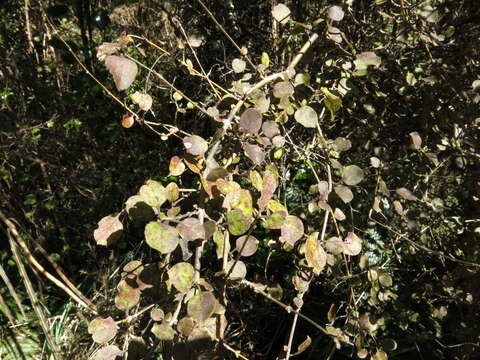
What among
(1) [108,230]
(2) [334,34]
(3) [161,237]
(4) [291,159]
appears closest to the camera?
(3) [161,237]

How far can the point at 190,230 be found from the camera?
680mm

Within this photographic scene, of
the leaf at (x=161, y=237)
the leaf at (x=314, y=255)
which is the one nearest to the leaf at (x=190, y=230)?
the leaf at (x=161, y=237)

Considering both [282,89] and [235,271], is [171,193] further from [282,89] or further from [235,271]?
[282,89]

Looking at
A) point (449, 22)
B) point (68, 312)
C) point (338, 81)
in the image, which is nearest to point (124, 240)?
point (68, 312)

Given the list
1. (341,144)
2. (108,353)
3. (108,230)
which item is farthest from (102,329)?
(341,144)

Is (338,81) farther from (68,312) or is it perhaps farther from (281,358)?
(68,312)

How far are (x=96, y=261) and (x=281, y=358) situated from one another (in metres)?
1.86

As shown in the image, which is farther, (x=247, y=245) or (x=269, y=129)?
(x=269, y=129)

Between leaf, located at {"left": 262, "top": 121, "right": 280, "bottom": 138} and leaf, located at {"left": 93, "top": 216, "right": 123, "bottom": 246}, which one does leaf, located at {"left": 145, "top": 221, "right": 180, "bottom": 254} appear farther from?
leaf, located at {"left": 262, "top": 121, "right": 280, "bottom": 138}

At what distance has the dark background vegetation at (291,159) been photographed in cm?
139

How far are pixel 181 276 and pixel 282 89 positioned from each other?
1.43 feet

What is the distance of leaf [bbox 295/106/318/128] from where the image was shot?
934mm

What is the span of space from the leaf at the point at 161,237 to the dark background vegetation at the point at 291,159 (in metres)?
0.37

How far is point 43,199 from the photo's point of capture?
2.71 meters
